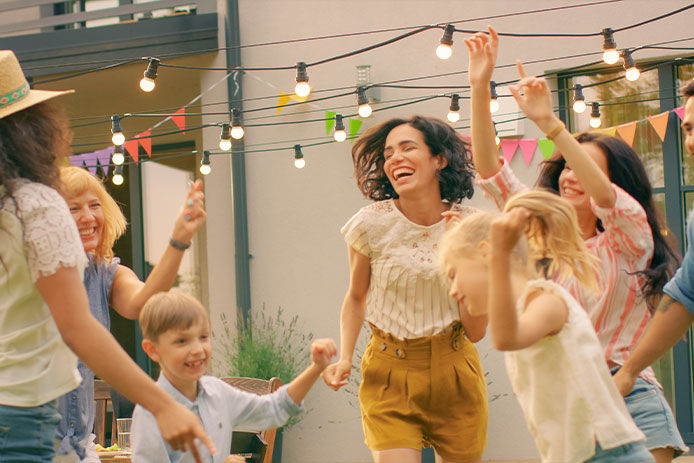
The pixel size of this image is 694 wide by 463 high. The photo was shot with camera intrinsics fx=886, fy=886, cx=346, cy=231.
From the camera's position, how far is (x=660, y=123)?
655cm

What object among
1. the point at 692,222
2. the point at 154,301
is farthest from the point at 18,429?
the point at 692,222

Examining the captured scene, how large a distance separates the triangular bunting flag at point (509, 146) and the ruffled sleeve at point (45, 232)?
17.4 ft

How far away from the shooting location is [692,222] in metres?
2.76

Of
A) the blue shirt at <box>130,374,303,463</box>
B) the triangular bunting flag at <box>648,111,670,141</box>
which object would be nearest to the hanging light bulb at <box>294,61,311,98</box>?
the blue shirt at <box>130,374,303,463</box>

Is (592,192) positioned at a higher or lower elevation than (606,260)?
higher

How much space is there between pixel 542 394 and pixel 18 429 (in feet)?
4.33

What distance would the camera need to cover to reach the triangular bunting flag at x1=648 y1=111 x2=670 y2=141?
6.50 m

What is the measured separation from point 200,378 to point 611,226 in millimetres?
1408

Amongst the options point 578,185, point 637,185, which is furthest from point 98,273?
point 637,185

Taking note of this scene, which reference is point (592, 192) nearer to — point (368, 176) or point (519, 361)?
point (519, 361)

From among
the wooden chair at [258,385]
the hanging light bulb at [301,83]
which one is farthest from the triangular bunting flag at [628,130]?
the wooden chair at [258,385]

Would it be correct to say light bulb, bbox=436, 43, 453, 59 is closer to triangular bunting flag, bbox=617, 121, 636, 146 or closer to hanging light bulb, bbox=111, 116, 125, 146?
hanging light bulb, bbox=111, 116, 125, 146

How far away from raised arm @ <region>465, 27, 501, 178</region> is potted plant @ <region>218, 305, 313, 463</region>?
4421 millimetres

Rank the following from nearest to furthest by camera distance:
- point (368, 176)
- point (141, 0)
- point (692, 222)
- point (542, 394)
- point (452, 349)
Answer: point (542, 394) < point (692, 222) < point (452, 349) < point (368, 176) < point (141, 0)
